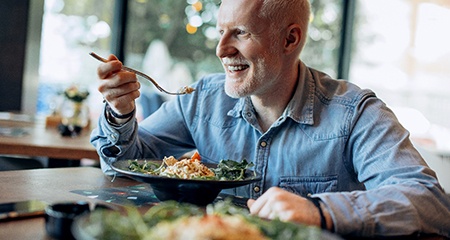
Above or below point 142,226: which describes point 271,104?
above

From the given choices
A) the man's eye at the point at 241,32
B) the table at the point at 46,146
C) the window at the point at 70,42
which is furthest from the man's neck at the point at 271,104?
the window at the point at 70,42

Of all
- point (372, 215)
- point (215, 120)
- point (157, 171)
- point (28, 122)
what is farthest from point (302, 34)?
point (28, 122)

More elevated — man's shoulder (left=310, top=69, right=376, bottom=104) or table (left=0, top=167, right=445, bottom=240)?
man's shoulder (left=310, top=69, right=376, bottom=104)

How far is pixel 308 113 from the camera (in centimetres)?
190

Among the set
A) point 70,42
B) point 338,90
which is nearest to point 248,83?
point 338,90

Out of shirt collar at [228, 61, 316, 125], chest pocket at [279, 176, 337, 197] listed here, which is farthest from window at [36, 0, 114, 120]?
chest pocket at [279, 176, 337, 197]

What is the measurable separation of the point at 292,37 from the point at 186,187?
0.79 metres

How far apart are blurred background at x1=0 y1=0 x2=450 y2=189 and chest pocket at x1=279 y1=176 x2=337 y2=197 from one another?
2.25 m

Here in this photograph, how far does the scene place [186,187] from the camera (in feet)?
4.70

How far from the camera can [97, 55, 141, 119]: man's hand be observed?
1674 mm

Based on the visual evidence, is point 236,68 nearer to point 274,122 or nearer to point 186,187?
point 274,122

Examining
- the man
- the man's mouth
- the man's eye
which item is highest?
the man's eye

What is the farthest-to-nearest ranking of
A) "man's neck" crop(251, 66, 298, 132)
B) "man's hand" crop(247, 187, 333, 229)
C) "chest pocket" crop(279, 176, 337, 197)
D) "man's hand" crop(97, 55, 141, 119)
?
"man's neck" crop(251, 66, 298, 132), "chest pocket" crop(279, 176, 337, 197), "man's hand" crop(97, 55, 141, 119), "man's hand" crop(247, 187, 333, 229)

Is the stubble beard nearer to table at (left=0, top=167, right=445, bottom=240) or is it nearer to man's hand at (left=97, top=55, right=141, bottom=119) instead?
man's hand at (left=97, top=55, right=141, bottom=119)
